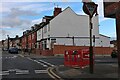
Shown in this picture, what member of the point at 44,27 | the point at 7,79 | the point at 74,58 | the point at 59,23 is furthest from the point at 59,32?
the point at 7,79

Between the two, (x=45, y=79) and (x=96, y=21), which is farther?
(x=96, y=21)

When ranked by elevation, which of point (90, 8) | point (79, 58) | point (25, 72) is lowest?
point (25, 72)

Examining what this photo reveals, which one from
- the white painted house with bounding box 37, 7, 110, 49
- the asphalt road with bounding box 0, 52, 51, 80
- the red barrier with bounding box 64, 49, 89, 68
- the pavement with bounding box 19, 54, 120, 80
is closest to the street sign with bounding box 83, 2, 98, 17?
the pavement with bounding box 19, 54, 120, 80

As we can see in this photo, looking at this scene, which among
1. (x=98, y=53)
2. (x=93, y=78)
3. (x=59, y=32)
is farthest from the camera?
(x=59, y=32)

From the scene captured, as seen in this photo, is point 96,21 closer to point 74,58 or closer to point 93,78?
point 74,58

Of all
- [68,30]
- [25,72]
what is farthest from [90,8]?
[68,30]

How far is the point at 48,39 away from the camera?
5962 centimetres

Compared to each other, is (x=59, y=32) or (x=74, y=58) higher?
(x=59, y=32)

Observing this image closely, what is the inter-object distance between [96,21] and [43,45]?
527 inches

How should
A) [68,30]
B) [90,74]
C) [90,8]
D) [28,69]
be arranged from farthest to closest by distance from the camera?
[68,30]
[28,69]
[90,8]
[90,74]

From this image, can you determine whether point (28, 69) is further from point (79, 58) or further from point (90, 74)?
point (90, 74)

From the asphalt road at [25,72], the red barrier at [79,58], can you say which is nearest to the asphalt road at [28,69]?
the asphalt road at [25,72]

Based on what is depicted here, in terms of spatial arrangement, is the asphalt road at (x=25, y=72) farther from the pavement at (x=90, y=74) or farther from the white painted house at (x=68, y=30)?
the white painted house at (x=68, y=30)

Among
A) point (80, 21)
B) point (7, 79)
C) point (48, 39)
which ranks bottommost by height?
point (7, 79)
